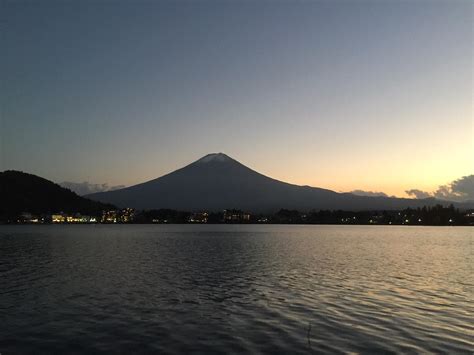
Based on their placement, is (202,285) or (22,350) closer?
(22,350)

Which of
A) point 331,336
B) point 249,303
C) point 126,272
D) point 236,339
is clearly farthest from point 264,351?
point 126,272

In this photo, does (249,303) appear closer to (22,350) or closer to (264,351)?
(264,351)

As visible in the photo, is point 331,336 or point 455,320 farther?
point 455,320

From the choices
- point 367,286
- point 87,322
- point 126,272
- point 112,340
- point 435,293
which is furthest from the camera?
point 126,272

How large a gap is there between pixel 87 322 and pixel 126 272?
15.9m

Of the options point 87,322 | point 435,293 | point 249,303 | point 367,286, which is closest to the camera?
point 87,322

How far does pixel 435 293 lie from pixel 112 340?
17.5 m

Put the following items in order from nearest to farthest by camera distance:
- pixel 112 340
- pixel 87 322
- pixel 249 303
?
pixel 112 340 → pixel 87 322 → pixel 249 303

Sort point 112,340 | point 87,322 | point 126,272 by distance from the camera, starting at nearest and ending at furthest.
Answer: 1. point 112,340
2. point 87,322
3. point 126,272

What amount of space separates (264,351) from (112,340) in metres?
5.00

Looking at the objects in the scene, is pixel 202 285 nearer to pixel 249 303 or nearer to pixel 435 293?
pixel 249 303

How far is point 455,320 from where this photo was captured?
1656 centimetres

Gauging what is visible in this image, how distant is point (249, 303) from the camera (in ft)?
64.6

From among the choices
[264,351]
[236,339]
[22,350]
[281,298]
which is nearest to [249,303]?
[281,298]
